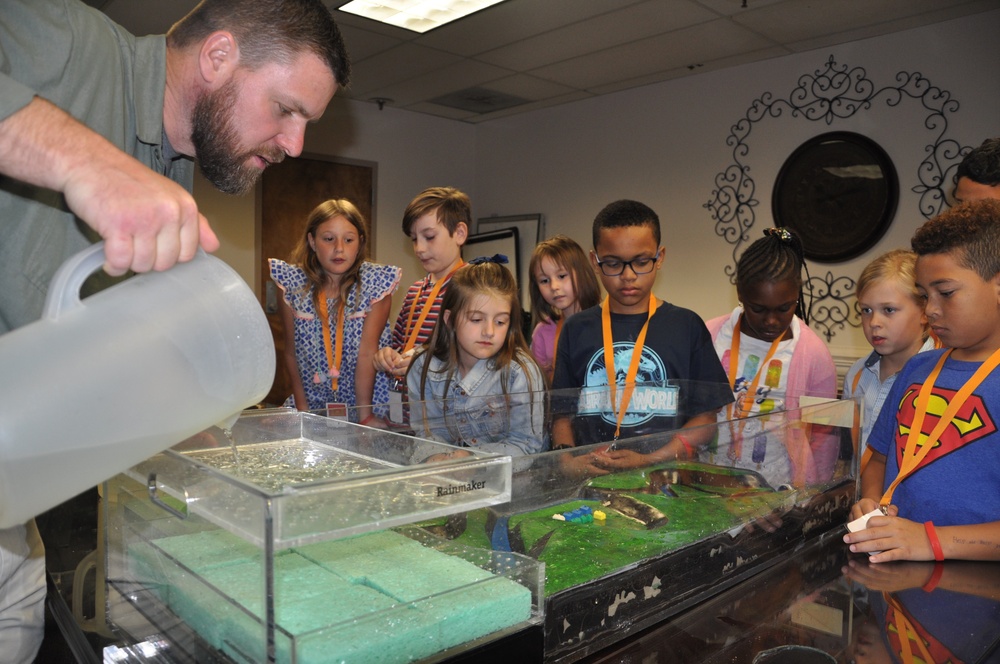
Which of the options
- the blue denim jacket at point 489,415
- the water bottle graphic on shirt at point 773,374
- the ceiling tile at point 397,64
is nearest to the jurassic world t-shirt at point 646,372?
the blue denim jacket at point 489,415

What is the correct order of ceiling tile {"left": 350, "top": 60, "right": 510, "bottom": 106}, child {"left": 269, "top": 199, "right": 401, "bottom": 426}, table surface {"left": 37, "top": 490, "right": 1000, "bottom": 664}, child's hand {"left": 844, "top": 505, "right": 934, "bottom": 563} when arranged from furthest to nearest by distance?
ceiling tile {"left": 350, "top": 60, "right": 510, "bottom": 106}
child {"left": 269, "top": 199, "right": 401, "bottom": 426}
child's hand {"left": 844, "top": 505, "right": 934, "bottom": 563}
table surface {"left": 37, "top": 490, "right": 1000, "bottom": 664}

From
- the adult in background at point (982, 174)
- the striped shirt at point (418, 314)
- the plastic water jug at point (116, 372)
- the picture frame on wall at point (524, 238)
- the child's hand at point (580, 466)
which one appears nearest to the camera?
the plastic water jug at point (116, 372)

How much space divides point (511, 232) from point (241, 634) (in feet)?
19.9

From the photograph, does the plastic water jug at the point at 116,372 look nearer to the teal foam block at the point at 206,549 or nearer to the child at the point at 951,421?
the teal foam block at the point at 206,549

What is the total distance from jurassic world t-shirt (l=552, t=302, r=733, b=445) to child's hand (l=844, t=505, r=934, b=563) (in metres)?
0.55

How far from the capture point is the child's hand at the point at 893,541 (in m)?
1.28

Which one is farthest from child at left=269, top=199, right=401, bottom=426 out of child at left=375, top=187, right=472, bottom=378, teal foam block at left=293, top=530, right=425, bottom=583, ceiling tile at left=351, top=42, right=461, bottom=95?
ceiling tile at left=351, top=42, right=461, bottom=95

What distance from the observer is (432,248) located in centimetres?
272

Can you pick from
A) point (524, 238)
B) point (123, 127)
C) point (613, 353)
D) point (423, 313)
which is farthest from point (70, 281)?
point (524, 238)

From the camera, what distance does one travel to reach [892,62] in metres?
4.35

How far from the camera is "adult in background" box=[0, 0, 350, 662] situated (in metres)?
0.72

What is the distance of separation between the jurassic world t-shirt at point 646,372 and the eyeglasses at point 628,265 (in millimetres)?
122

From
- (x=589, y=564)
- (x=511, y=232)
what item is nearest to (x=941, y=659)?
(x=589, y=564)

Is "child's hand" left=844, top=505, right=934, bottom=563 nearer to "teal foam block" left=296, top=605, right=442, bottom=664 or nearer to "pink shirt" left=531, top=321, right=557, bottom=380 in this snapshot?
"teal foam block" left=296, top=605, right=442, bottom=664
